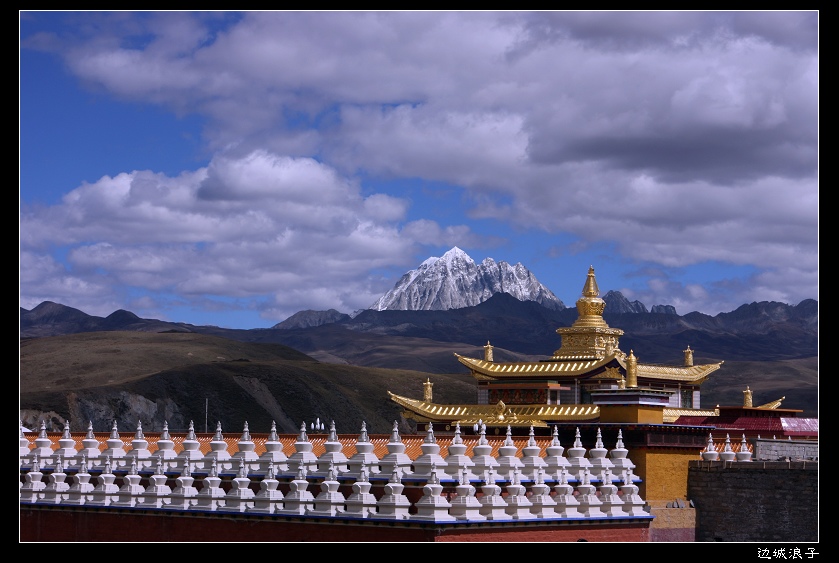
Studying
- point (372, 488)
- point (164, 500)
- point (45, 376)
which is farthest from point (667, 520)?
point (45, 376)

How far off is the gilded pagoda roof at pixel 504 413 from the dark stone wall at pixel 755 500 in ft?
17.3

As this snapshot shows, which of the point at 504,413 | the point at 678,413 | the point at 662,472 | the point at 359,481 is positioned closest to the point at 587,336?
the point at 678,413

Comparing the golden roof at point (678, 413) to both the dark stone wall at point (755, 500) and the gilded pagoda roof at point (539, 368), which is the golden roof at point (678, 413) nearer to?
the gilded pagoda roof at point (539, 368)

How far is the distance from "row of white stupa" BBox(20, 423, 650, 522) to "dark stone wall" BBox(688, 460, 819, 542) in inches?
267

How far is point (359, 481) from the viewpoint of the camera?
3719 cm

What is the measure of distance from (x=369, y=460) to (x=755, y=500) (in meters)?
17.3

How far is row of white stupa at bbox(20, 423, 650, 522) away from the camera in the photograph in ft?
121

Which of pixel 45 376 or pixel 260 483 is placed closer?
pixel 260 483

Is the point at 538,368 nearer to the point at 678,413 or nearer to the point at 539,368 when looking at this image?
the point at 539,368

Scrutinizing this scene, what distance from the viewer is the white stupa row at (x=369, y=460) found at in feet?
122

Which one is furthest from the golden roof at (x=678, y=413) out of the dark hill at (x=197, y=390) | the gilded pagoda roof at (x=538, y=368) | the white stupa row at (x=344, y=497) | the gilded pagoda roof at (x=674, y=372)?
the dark hill at (x=197, y=390)

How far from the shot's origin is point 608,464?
1697 inches

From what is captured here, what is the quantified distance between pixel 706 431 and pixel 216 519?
20074 mm
